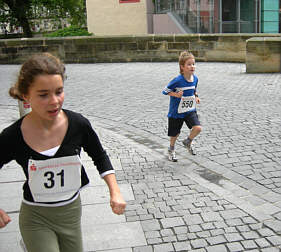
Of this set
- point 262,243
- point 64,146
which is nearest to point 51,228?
point 64,146

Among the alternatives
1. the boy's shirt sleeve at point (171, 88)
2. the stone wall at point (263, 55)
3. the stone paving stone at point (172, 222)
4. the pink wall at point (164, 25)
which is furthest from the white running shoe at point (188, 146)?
the pink wall at point (164, 25)

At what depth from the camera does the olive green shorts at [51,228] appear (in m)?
2.10

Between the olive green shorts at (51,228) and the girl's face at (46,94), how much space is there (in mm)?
498

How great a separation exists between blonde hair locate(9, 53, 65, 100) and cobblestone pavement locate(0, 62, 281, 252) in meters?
1.72

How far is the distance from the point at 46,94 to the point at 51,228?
679mm

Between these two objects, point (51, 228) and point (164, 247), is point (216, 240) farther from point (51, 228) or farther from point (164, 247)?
point (51, 228)

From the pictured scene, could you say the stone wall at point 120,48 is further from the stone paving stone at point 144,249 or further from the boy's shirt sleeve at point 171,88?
the stone paving stone at point 144,249

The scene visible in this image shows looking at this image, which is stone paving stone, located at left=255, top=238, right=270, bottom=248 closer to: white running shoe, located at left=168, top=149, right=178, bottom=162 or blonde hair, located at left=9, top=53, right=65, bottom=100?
blonde hair, located at left=9, top=53, right=65, bottom=100

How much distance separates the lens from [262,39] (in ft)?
45.5

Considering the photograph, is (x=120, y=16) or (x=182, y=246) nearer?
(x=182, y=246)

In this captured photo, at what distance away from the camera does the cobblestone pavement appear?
3533mm

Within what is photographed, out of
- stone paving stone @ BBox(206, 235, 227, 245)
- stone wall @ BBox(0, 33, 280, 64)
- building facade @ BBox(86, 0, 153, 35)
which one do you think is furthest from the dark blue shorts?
building facade @ BBox(86, 0, 153, 35)

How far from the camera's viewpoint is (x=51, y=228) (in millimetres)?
2164

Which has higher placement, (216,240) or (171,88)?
(171,88)
